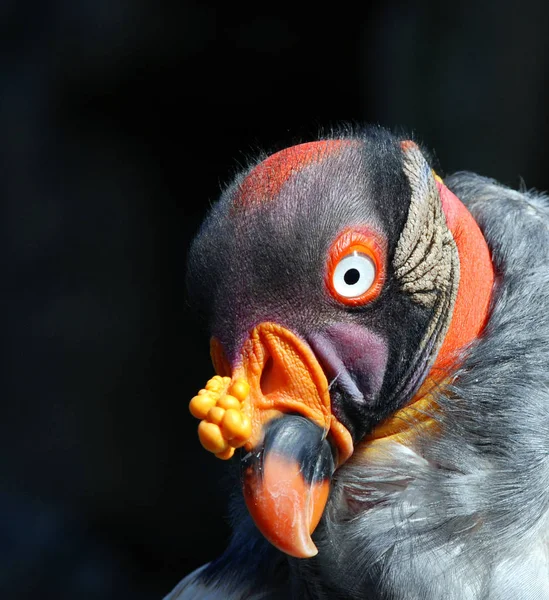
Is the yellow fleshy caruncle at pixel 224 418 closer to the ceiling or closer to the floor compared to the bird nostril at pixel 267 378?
closer to the floor

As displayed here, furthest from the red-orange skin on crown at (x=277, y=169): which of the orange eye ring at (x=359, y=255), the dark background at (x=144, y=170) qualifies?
the dark background at (x=144, y=170)

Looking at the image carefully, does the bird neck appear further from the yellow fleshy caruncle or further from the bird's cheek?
the yellow fleshy caruncle

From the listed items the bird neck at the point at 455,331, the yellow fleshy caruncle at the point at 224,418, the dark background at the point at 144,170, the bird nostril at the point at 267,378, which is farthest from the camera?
the dark background at the point at 144,170

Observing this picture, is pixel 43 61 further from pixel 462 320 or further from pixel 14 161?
pixel 462 320

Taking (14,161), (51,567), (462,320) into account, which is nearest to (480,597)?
(462,320)

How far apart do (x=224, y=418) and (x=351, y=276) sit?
414 mm

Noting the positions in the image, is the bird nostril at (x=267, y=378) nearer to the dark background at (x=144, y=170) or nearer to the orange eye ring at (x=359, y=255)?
the orange eye ring at (x=359, y=255)

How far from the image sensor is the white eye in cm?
194

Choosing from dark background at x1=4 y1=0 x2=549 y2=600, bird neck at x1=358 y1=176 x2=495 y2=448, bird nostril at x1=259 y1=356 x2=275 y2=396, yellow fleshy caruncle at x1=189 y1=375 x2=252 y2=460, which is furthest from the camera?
dark background at x1=4 y1=0 x2=549 y2=600

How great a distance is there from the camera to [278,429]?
6.15 ft

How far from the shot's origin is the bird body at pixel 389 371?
1.94m

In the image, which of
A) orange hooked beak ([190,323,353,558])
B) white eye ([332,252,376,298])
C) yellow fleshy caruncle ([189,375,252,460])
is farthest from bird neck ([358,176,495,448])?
yellow fleshy caruncle ([189,375,252,460])

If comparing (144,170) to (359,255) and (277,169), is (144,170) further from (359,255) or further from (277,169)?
(359,255)

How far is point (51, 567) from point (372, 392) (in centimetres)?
410
